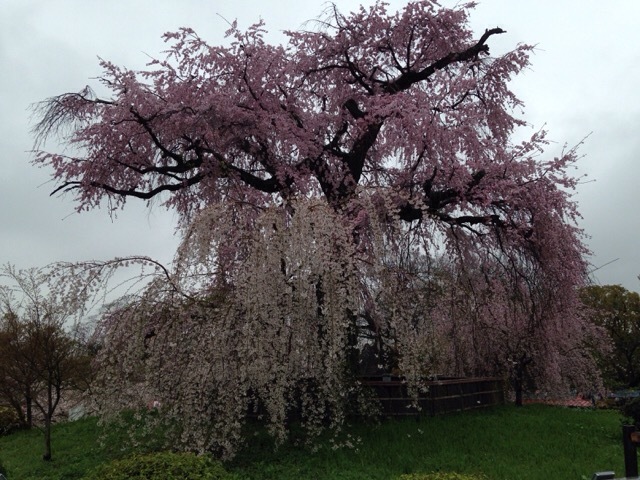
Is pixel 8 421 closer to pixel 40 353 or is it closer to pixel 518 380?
pixel 40 353

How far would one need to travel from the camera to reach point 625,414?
10.1 meters

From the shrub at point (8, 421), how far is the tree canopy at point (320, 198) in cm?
702

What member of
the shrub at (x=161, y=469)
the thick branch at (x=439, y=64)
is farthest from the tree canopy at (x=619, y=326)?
the shrub at (x=161, y=469)

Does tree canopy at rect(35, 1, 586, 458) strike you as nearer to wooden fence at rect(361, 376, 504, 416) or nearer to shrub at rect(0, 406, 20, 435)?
wooden fence at rect(361, 376, 504, 416)

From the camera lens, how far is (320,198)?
8.94 m

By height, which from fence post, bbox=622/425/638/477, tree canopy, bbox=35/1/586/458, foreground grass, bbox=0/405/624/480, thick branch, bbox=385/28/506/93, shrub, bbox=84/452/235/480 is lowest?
foreground grass, bbox=0/405/624/480

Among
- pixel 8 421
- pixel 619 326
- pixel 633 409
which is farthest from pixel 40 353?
pixel 619 326

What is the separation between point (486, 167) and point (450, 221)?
116cm

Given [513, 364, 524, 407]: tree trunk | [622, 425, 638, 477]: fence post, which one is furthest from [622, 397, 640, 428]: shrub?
[513, 364, 524, 407]: tree trunk

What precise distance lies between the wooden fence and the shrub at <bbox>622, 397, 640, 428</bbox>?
331 centimetres

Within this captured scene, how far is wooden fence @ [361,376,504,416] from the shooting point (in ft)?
35.0

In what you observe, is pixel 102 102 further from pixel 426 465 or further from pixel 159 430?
pixel 426 465

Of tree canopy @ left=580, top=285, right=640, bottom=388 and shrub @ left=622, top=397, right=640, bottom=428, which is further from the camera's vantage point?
tree canopy @ left=580, top=285, right=640, bottom=388

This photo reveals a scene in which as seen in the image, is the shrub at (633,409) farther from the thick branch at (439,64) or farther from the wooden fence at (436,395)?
the thick branch at (439,64)
